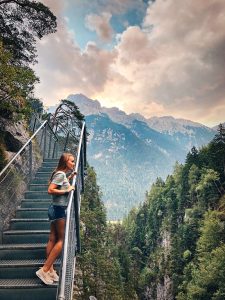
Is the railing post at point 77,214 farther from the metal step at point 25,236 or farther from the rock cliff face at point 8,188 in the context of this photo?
the rock cliff face at point 8,188

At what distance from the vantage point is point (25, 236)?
681 centimetres

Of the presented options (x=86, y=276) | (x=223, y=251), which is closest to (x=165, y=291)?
(x=223, y=251)

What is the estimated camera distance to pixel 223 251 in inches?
2077

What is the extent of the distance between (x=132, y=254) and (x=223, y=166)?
36.7m

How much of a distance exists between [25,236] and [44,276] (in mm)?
1712

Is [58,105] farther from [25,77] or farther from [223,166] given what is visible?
[223,166]

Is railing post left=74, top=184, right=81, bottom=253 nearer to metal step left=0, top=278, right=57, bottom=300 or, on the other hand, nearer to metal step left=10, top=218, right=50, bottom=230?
metal step left=10, top=218, right=50, bottom=230

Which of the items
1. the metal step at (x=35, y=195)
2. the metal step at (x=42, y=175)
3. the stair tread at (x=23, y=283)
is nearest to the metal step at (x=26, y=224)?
the metal step at (x=35, y=195)

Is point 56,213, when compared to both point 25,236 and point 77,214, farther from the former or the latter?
point 25,236

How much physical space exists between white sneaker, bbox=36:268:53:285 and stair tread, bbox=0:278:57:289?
0.23ft

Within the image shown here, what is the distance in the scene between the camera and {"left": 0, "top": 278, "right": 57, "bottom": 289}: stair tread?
5219 millimetres

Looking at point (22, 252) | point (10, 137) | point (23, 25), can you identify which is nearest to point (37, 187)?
point (10, 137)

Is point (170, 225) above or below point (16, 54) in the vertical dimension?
below

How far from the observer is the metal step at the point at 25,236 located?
266 inches
